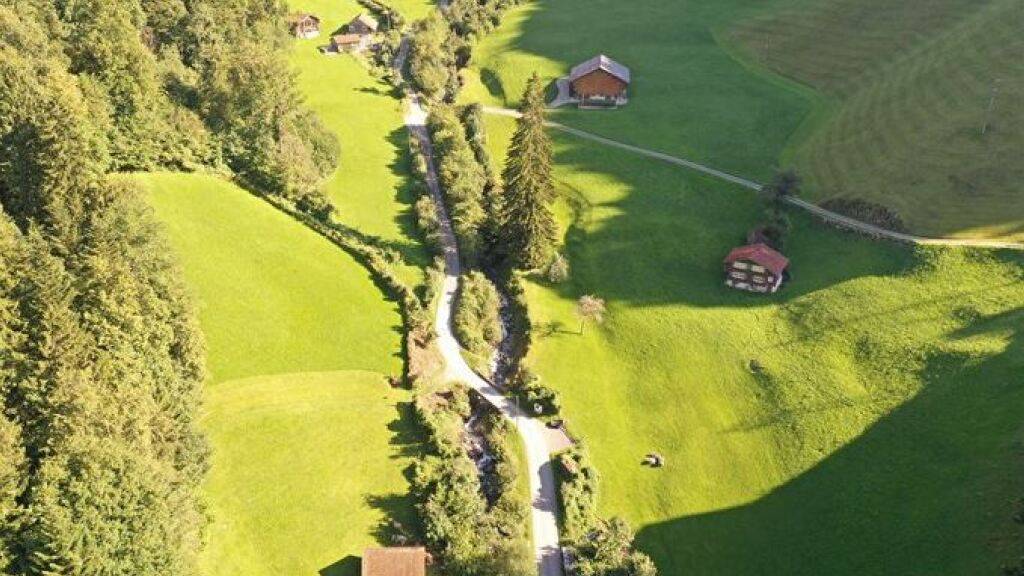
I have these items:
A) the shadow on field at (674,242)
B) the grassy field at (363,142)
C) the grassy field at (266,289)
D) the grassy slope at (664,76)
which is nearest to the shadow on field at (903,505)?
the shadow on field at (674,242)

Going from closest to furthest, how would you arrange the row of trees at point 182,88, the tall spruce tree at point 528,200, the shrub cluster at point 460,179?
the row of trees at point 182,88 → the tall spruce tree at point 528,200 → the shrub cluster at point 460,179

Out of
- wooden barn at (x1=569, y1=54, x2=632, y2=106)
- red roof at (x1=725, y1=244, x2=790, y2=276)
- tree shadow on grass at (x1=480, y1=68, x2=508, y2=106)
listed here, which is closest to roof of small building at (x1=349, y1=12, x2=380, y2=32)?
tree shadow on grass at (x1=480, y1=68, x2=508, y2=106)

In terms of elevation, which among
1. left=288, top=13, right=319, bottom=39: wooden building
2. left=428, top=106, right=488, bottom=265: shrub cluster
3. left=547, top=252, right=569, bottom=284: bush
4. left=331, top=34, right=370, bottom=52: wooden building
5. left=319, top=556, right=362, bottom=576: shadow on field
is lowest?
left=319, top=556, right=362, bottom=576: shadow on field

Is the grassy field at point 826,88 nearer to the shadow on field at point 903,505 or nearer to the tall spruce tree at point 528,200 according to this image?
the shadow on field at point 903,505

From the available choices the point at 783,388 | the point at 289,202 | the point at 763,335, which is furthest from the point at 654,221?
the point at 289,202

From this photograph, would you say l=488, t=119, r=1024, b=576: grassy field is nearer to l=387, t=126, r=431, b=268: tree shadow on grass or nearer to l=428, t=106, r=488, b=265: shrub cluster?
l=428, t=106, r=488, b=265: shrub cluster

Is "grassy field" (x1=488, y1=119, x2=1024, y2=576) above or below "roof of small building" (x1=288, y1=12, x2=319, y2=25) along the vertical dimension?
below
